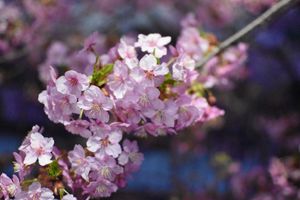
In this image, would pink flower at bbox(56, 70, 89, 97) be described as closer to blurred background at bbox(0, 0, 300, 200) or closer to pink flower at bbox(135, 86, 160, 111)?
pink flower at bbox(135, 86, 160, 111)

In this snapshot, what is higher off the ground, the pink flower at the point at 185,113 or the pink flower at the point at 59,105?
the pink flower at the point at 185,113

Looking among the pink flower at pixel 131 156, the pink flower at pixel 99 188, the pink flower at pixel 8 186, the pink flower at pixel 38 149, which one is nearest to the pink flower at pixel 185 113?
the pink flower at pixel 131 156

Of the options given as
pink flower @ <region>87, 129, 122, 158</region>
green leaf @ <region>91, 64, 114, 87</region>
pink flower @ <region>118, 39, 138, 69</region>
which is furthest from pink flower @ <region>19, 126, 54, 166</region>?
pink flower @ <region>118, 39, 138, 69</region>

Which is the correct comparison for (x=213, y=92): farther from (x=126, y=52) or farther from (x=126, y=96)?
(x=126, y=96)

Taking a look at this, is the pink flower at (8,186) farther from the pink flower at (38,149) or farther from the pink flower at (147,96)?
the pink flower at (147,96)

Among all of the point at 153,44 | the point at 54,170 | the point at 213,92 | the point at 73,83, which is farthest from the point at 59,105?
the point at 213,92
